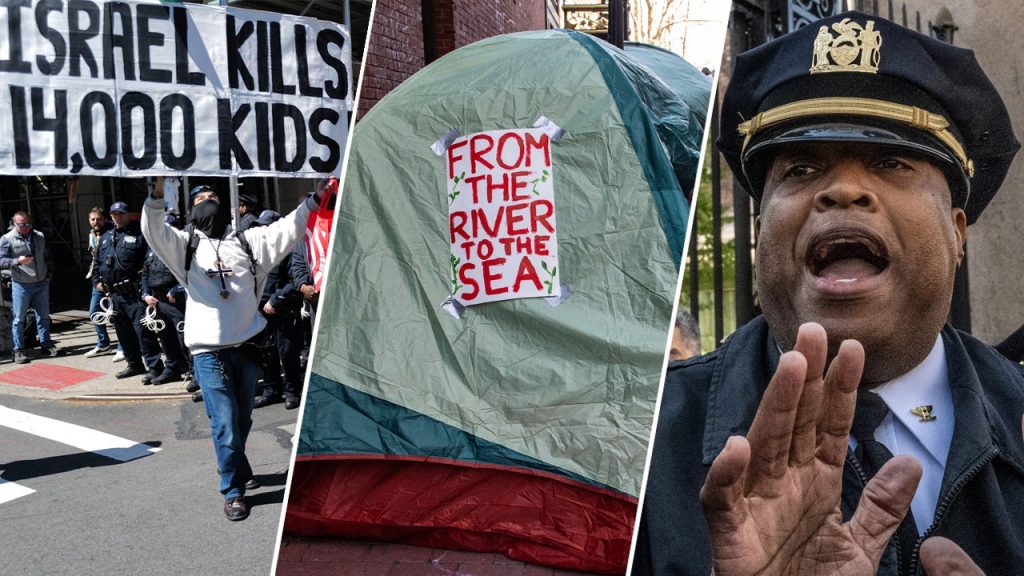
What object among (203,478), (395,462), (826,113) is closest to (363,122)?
(395,462)

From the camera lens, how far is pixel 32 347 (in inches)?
417

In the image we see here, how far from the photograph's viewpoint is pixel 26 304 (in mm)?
9633

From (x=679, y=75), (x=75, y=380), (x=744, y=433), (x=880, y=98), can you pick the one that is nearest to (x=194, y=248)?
(x=679, y=75)

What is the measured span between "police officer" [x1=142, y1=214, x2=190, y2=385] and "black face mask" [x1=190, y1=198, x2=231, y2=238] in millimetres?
3100

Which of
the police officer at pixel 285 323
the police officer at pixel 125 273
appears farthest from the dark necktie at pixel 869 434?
the police officer at pixel 125 273

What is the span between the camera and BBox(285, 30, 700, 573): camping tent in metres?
3.31

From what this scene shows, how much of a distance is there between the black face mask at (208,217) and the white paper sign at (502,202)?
5.93ft

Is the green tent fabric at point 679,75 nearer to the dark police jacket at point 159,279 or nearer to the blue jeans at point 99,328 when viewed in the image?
the dark police jacket at point 159,279

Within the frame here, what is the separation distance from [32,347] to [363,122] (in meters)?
8.88

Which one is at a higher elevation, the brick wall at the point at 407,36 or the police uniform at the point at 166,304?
the brick wall at the point at 407,36

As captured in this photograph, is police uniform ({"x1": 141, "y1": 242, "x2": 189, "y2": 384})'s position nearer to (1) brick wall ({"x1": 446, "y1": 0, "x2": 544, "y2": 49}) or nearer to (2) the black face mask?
(2) the black face mask

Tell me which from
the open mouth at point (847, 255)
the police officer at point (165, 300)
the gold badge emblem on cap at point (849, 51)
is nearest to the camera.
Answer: the open mouth at point (847, 255)

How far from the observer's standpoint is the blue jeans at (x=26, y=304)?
959 cm

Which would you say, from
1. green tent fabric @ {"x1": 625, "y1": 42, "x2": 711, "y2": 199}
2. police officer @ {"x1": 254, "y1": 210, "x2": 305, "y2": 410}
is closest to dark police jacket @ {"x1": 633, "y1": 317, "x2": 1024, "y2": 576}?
green tent fabric @ {"x1": 625, "y1": 42, "x2": 711, "y2": 199}
